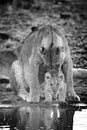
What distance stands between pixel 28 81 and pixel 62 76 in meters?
0.30

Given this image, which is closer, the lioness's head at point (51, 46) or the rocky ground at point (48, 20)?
the lioness's head at point (51, 46)

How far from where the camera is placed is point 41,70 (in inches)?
99.4

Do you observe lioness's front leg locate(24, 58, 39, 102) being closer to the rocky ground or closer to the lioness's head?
the lioness's head

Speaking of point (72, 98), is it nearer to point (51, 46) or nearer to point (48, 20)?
point (51, 46)

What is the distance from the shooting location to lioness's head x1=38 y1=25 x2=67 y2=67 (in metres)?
2.46

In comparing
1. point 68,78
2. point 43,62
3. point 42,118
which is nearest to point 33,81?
point 43,62

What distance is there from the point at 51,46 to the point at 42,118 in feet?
1.94

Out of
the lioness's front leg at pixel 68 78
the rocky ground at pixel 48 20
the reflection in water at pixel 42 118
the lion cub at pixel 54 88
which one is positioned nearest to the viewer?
the reflection in water at pixel 42 118

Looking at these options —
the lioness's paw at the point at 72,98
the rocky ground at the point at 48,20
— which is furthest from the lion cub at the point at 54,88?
the rocky ground at the point at 48,20

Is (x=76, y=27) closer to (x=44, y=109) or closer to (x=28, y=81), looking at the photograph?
(x=28, y=81)

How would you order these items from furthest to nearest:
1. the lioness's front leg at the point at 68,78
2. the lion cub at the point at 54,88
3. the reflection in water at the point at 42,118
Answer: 1. the lioness's front leg at the point at 68,78
2. the lion cub at the point at 54,88
3. the reflection in water at the point at 42,118

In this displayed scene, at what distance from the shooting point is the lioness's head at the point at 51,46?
8.06 ft

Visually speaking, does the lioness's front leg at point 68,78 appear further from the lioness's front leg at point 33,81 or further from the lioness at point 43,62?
the lioness's front leg at point 33,81

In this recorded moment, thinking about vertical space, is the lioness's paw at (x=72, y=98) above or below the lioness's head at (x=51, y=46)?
below
